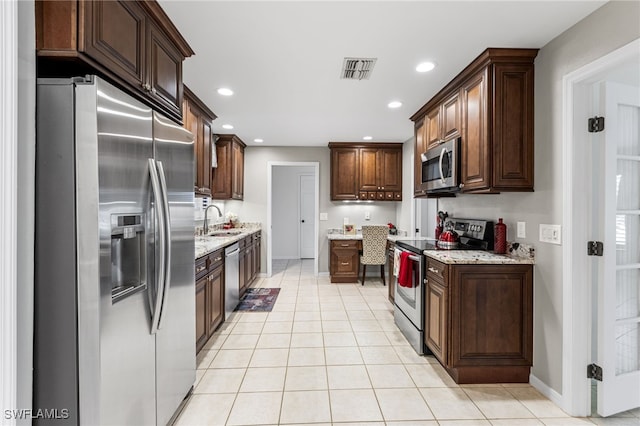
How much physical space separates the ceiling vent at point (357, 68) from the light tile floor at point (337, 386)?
2.44m

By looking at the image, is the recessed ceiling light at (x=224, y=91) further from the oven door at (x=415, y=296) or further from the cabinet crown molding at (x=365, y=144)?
the cabinet crown molding at (x=365, y=144)

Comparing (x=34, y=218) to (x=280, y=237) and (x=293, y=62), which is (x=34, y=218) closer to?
(x=293, y=62)

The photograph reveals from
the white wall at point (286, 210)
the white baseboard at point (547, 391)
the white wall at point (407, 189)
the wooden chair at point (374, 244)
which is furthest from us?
the white wall at point (286, 210)

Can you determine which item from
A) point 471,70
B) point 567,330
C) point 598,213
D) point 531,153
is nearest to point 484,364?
point 567,330

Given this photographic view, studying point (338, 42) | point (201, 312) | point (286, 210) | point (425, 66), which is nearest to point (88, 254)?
point (201, 312)

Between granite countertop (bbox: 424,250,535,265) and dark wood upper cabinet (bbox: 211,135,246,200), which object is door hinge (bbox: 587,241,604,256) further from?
dark wood upper cabinet (bbox: 211,135,246,200)

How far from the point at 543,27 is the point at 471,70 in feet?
1.83

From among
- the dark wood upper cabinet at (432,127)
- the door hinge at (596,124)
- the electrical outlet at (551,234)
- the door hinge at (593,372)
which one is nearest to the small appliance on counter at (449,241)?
the electrical outlet at (551,234)

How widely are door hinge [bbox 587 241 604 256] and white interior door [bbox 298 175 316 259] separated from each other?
21.3 feet

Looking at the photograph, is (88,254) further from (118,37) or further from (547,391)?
(547,391)

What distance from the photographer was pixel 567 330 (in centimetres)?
201

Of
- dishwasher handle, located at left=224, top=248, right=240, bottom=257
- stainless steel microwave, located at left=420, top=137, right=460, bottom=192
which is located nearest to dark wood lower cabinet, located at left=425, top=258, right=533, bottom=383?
stainless steel microwave, located at left=420, top=137, right=460, bottom=192

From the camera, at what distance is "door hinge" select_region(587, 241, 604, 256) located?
6.40 ft

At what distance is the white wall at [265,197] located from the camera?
5.80m
